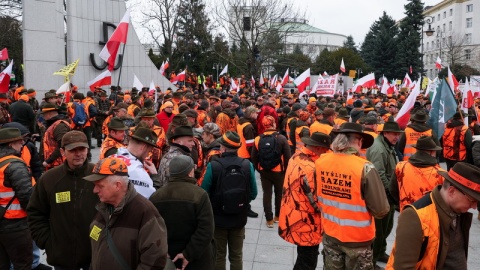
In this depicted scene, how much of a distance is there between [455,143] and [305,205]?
596 centimetres

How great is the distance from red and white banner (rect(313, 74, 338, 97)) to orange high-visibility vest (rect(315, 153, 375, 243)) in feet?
45.7

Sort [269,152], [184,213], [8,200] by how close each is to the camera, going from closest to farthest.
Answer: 1. [184,213]
2. [8,200]
3. [269,152]

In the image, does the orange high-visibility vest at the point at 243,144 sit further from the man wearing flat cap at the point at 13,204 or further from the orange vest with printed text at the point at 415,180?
the man wearing flat cap at the point at 13,204

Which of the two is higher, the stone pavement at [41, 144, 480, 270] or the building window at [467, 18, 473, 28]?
the building window at [467, 18, 473, 28]

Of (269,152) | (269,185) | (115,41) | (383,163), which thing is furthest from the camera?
(115,41)

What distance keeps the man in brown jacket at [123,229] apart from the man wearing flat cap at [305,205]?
7.39 ft

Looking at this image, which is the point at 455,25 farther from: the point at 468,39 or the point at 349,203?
the point at 349,203

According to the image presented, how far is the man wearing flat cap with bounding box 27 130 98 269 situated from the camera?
429 centimetres

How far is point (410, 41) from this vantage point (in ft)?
194

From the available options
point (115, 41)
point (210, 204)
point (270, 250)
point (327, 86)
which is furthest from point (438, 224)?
point (327, 86)

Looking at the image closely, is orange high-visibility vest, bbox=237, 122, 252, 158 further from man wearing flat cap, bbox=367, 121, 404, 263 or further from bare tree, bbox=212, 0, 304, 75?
bare tree, bbox=212, 0, 304, 75

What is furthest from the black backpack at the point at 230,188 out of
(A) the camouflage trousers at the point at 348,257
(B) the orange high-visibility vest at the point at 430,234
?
(B) the orange high-visibility vest at the point at 430,234

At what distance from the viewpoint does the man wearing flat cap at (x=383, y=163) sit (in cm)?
611

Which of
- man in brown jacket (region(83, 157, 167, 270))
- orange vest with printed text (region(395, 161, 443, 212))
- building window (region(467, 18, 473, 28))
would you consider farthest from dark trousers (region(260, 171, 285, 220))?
building window (region(467, 18, 473, 28))
